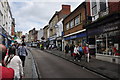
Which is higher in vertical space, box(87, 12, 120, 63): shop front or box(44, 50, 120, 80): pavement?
box(87, 12, 120, 63): shop front

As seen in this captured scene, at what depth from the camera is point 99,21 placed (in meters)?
11.5

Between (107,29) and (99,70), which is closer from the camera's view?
(99,70)

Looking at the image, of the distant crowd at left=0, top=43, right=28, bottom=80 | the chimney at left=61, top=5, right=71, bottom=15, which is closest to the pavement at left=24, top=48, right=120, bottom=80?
the distant crowd at left=0, top=43, right=28, bottom=80

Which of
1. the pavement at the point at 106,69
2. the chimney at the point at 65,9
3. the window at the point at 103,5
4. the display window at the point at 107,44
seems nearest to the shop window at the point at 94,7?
the window at the point at 103,5

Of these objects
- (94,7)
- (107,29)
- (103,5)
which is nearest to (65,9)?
(94,7)

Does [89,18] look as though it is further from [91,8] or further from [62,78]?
[62,78]

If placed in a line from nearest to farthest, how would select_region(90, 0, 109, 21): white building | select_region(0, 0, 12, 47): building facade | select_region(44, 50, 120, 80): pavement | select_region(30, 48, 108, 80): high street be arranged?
select_region(44, 50, 120, 80): pavement < select_region(30, 48, 108, 80): high street < select_region(90, 0, 109, 21): white building < select_region(0, 0, 12, 47): building facade

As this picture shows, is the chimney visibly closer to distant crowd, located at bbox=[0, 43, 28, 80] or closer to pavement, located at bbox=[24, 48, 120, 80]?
pavement, located at bbox=[24, 48, 120, 80]

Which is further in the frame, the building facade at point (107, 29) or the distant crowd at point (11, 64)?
the building facade at point (107, 29)

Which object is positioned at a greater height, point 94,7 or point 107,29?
point 94,7

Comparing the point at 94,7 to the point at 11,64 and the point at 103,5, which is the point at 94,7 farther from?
the point at 11,64

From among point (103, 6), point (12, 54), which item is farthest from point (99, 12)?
point (12, 54)

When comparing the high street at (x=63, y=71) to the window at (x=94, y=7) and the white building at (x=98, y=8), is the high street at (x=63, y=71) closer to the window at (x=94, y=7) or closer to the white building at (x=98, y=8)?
the white building at (x=98, y=8)

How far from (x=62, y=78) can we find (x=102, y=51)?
→ 724cm
